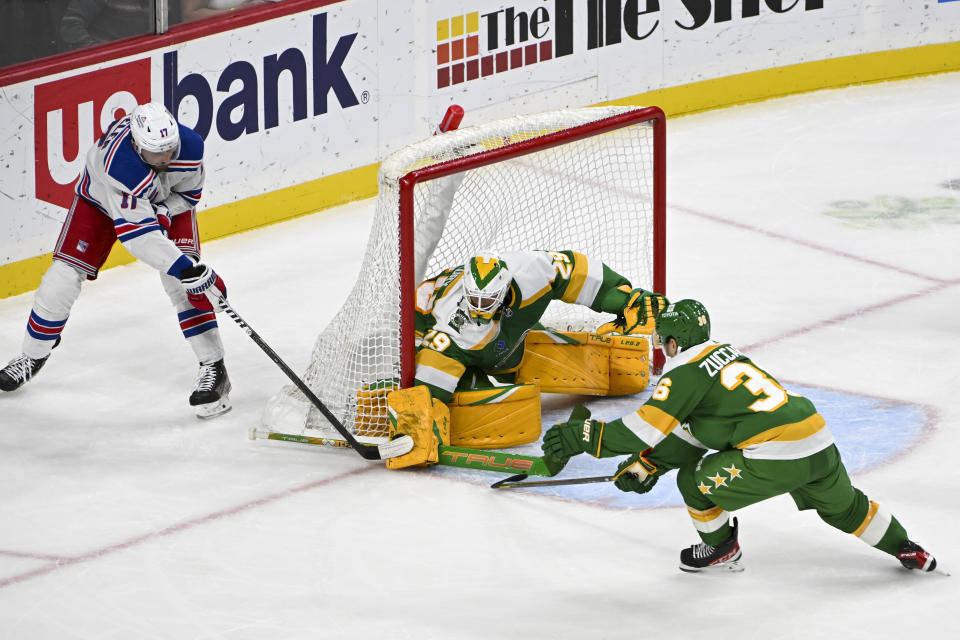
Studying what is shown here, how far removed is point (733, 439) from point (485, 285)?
3.98 ft

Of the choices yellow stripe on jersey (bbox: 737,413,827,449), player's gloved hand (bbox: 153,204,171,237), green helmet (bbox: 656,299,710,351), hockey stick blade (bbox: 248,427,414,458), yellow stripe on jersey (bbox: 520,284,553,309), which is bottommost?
hockey stick blade (bbox: 248,427,414,458)

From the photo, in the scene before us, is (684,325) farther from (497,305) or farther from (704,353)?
(497,305)

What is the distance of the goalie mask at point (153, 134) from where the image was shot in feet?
18.7

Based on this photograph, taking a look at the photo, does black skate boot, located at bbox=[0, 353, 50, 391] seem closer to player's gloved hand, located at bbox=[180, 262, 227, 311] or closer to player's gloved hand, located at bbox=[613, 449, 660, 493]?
player's gloved hand, located at bbox=[180, 262, 227, 311]

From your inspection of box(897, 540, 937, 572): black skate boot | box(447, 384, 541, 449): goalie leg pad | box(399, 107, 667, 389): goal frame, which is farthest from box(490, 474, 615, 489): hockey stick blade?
box(897, 540, 937, 572): black skate boot

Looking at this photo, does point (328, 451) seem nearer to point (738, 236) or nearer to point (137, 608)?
point (137, 608)

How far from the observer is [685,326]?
4.57m

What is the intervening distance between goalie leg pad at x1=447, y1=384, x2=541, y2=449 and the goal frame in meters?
0.20

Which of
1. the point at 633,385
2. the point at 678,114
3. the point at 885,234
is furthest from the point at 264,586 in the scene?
the point at 678,114

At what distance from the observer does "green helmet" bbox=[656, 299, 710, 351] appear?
4574 millimetres

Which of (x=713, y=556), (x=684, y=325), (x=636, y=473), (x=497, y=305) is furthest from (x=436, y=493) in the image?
(x=684, y=325)

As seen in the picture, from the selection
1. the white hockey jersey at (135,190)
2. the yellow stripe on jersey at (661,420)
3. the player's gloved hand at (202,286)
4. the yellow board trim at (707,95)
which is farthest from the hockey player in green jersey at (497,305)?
the yellow board trim at (707,95)

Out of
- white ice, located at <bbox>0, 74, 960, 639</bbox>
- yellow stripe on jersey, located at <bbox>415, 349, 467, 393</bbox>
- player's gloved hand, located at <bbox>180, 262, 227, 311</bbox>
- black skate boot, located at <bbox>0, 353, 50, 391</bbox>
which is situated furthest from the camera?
black skate boot, located at <bbox>0, 353, 50, 391</bbox>

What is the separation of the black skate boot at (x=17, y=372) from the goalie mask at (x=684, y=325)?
8.82 feet
